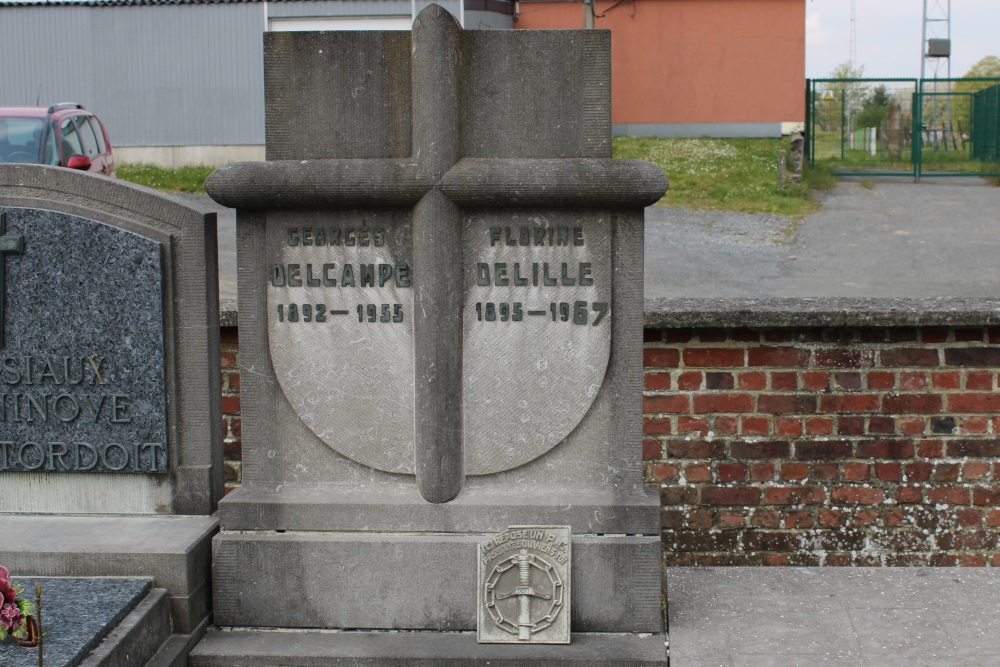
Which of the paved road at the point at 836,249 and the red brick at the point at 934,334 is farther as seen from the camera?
the paved road at the point at 836,249

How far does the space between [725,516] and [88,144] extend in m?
10.4

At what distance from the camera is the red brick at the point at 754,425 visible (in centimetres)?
452

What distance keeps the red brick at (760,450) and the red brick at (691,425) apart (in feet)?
0.45

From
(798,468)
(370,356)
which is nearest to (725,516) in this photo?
(798,468)

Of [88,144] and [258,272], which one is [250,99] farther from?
[258,272]

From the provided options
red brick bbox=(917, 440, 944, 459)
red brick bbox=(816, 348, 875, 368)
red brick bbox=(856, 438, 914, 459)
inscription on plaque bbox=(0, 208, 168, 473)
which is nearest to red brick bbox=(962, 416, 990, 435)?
red brick bbox=(917, 440, 944, 459)

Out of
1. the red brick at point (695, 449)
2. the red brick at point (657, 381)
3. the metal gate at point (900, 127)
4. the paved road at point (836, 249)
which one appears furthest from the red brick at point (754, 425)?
the metal gate at point (900, 127)

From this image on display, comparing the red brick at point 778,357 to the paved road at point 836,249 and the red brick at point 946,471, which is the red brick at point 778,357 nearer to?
the red brick at point 946,471

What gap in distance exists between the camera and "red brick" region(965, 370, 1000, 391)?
→ 4.40 meters

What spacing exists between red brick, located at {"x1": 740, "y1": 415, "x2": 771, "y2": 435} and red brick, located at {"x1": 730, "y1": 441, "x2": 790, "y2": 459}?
49 mm

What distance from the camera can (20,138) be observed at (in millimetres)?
11945

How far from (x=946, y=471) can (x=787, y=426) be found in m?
0.65

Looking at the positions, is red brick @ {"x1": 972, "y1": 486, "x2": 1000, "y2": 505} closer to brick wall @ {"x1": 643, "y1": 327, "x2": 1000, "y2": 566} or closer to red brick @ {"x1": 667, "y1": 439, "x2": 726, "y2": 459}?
brick wall @ {"x1": 643, "y1": 327, "x2": 1000, "y2": 566}

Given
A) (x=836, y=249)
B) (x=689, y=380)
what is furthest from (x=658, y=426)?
(x=836, y=249)
